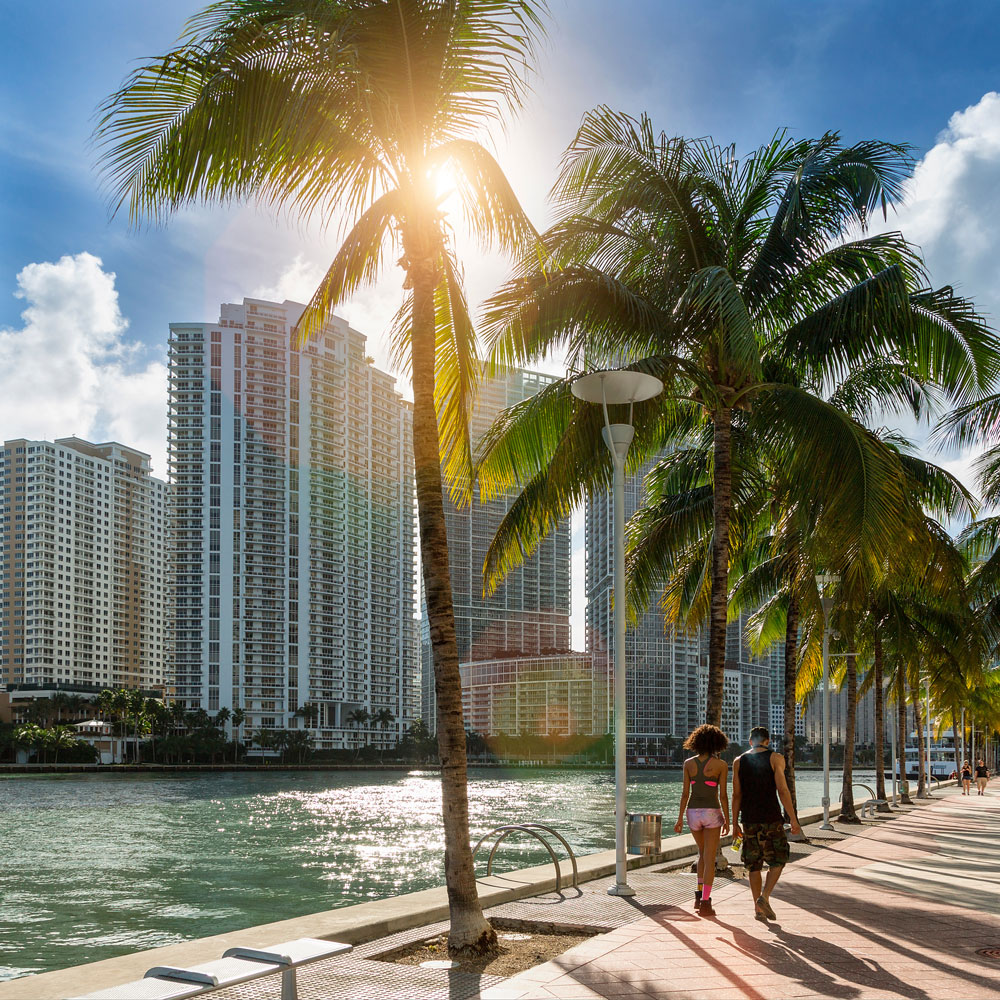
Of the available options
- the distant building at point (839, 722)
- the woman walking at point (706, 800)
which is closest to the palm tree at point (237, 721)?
the distant building at point (839, 722)

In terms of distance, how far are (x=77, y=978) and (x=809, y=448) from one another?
9.10 meters

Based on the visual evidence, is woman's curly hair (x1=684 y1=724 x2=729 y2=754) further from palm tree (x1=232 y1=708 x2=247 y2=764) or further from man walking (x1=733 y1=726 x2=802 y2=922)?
palm tree (x1=232 y1=708 x2=247 y2=764)

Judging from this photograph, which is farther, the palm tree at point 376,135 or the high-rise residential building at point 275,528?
the high-rise residential building at point 275,528

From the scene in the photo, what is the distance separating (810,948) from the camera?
7953 mm

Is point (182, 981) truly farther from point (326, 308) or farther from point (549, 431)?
point (549, 431)

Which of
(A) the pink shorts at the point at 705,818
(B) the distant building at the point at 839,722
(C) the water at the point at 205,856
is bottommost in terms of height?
(B) the distant building at the point at 839,722

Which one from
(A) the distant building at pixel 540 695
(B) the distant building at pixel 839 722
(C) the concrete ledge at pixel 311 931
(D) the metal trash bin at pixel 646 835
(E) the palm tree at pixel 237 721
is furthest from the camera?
(B) the distant building at pixel 839 722

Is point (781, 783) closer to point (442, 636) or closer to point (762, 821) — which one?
point (762, 821)

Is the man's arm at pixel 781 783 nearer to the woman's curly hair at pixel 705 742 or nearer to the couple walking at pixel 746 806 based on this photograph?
the couple walking at pixel 746 806

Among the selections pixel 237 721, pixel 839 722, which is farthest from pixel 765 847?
pixel 839 722

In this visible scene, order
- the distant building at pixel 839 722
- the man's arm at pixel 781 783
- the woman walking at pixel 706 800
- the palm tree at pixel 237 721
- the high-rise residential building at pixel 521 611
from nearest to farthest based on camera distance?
the man's arm at pixel 781 783, the woman walking at pixel 706 800, the high-rise residential building at pixel 521 611, the palm tree at pixel 237 721, the distant building at pixel 839 722

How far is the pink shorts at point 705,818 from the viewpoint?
962 cm

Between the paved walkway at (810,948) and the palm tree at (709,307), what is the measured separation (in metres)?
3.06

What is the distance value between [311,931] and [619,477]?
5.90 metres
